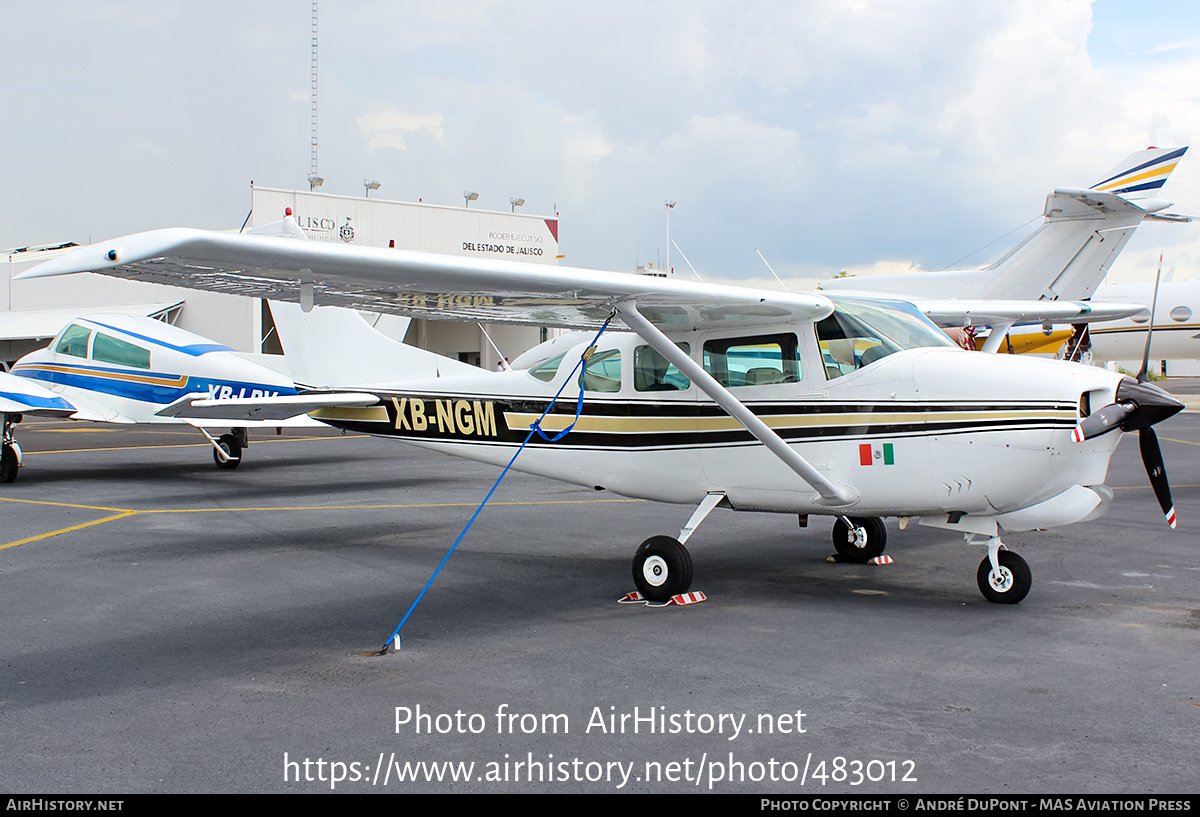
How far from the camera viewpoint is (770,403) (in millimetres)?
7203

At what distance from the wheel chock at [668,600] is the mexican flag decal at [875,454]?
1.64 metres

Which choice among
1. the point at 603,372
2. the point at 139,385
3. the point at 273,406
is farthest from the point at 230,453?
the point at 603,372

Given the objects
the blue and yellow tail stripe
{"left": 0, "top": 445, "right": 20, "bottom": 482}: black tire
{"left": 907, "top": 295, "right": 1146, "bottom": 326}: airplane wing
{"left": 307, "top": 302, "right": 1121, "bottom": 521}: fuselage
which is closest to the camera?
{"left": 307, "top": 302, "right": 1121, "bottom": 521}: fuselage

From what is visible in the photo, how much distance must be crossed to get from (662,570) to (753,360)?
72.5 inches

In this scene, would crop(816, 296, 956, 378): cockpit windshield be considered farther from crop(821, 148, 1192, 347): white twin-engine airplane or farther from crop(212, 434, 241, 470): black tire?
crop(212, 434, 241, 470): black tire

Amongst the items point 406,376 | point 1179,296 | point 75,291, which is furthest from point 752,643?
point 75,291

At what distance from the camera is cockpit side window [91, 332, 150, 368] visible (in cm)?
1511

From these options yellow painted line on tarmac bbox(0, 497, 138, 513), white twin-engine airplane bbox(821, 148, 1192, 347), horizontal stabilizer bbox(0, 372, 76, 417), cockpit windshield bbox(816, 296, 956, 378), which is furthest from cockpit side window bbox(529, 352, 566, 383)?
horizontal stabilizer bbox(0, 372, 76, 417)

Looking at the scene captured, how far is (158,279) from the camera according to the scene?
5219 millimetres

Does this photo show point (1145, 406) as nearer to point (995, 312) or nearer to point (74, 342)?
point (995, 312)

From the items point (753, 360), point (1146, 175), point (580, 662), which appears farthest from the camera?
point (1146, 175)

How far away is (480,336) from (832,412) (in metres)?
39.8

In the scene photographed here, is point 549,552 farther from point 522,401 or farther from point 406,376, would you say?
point 406,376

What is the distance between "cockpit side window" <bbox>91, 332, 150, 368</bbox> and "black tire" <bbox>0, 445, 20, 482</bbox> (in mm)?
2020
